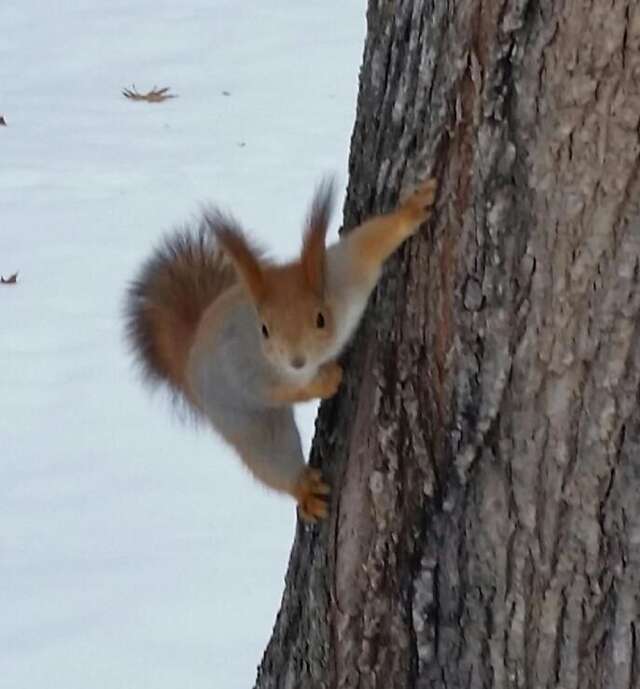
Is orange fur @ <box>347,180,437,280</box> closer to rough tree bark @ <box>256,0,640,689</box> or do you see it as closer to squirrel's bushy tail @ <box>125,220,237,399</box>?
rough tree bark @ <box>256,0,640,689</box>

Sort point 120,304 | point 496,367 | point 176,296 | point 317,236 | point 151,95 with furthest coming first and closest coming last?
point 151,95 → point 120,304 → point 176,296 → point 317,236 → point 496,367

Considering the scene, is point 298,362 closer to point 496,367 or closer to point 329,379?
point 329,379

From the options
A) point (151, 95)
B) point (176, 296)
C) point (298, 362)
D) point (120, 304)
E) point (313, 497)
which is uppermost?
point (151, 95)

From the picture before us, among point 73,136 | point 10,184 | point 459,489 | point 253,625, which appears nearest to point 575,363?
point 459,489

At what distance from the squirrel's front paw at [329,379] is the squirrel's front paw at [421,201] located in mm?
215

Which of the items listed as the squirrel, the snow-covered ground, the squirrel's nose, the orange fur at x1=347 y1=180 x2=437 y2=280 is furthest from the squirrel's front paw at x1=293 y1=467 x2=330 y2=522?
the snow-covered ground

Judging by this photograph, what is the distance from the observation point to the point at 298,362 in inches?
57.7

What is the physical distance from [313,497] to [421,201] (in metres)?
0.33

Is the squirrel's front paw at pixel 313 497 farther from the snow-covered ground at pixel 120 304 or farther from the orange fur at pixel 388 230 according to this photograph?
the snow-covered ground at pixel 120 304

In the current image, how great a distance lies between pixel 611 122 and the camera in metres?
1.15

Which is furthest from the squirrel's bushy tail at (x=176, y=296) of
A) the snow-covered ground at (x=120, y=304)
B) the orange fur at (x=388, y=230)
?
the snow-covered ground at (x=120, y=304)

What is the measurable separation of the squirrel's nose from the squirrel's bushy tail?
0.25m

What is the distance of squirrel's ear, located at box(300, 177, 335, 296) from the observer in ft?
4.61

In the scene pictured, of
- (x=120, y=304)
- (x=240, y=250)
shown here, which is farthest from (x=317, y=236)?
(x=120, y=304)
